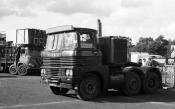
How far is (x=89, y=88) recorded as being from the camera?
13336 mm

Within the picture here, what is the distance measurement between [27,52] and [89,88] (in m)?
15.1

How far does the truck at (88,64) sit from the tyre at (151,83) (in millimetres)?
200

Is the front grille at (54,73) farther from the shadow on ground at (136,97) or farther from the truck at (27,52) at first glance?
the truck at (27,52)

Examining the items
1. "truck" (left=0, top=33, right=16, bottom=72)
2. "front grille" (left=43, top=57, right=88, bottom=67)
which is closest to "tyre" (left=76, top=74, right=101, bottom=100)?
"front grille" (left=43, top=57, right=88, bottom=67)

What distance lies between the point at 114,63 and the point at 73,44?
221 centimetres

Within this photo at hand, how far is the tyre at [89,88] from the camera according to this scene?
1305cm

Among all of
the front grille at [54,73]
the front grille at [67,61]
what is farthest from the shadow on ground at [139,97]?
the front grille at [54,73]

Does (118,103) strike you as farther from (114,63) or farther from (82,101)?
(114,63)

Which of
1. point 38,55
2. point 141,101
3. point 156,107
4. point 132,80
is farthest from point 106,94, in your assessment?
point 38,55

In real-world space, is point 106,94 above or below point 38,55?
below

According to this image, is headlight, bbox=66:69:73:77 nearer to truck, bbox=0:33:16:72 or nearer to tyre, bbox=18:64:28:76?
tyre, bbox=18:64:28:76

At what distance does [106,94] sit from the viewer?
596 inches

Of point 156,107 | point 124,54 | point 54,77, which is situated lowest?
point 156,107

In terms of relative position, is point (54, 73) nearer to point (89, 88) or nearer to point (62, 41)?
point (62, 41)
